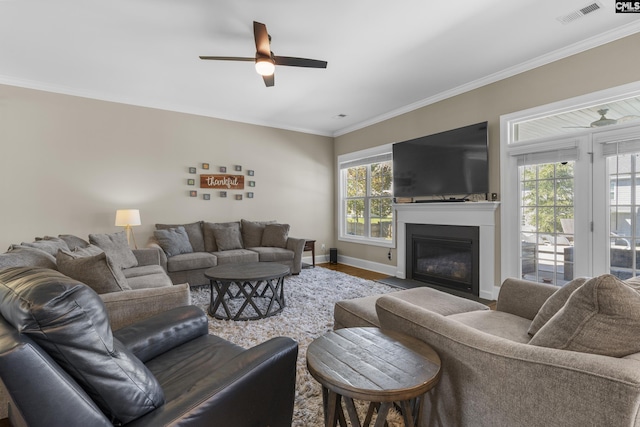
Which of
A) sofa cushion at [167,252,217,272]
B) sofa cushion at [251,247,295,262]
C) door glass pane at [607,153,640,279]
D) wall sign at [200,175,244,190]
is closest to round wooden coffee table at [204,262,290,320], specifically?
sofa cushion at [167,252,217,272]

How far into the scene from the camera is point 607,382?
851 millimetres

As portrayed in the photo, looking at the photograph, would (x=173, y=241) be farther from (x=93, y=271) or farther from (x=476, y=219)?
(x=476, y=219)

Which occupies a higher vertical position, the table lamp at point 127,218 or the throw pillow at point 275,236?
the table lamp at point 127,218

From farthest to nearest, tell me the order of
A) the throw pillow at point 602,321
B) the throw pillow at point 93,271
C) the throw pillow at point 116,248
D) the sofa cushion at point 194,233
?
the sofa cushion at point 194,233 < the throw pillow at point 116,248 < the throw pillow at point 93,271 < the throw pillow at point 602,321

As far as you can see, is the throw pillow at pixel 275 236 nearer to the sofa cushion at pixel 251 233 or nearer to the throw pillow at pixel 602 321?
the sofa cushion at pixel 251 233

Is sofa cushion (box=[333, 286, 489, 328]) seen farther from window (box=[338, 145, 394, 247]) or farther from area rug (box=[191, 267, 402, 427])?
window (box=[338, 145, 394, 247])

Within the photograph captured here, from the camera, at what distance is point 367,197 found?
597 cm

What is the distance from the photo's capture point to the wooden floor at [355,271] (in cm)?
515

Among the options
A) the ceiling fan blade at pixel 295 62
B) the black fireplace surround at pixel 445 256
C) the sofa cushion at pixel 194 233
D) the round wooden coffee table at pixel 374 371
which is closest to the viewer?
the round wooden coffee table at pixel 374 371

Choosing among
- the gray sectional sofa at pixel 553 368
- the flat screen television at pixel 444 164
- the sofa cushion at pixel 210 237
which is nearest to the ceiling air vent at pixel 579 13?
the flat screen television at pixel 444 164

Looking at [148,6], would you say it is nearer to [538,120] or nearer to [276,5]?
[276,5]

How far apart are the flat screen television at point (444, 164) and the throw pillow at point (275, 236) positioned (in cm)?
200

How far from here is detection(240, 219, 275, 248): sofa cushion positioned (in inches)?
207

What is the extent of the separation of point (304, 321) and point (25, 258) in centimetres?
221
